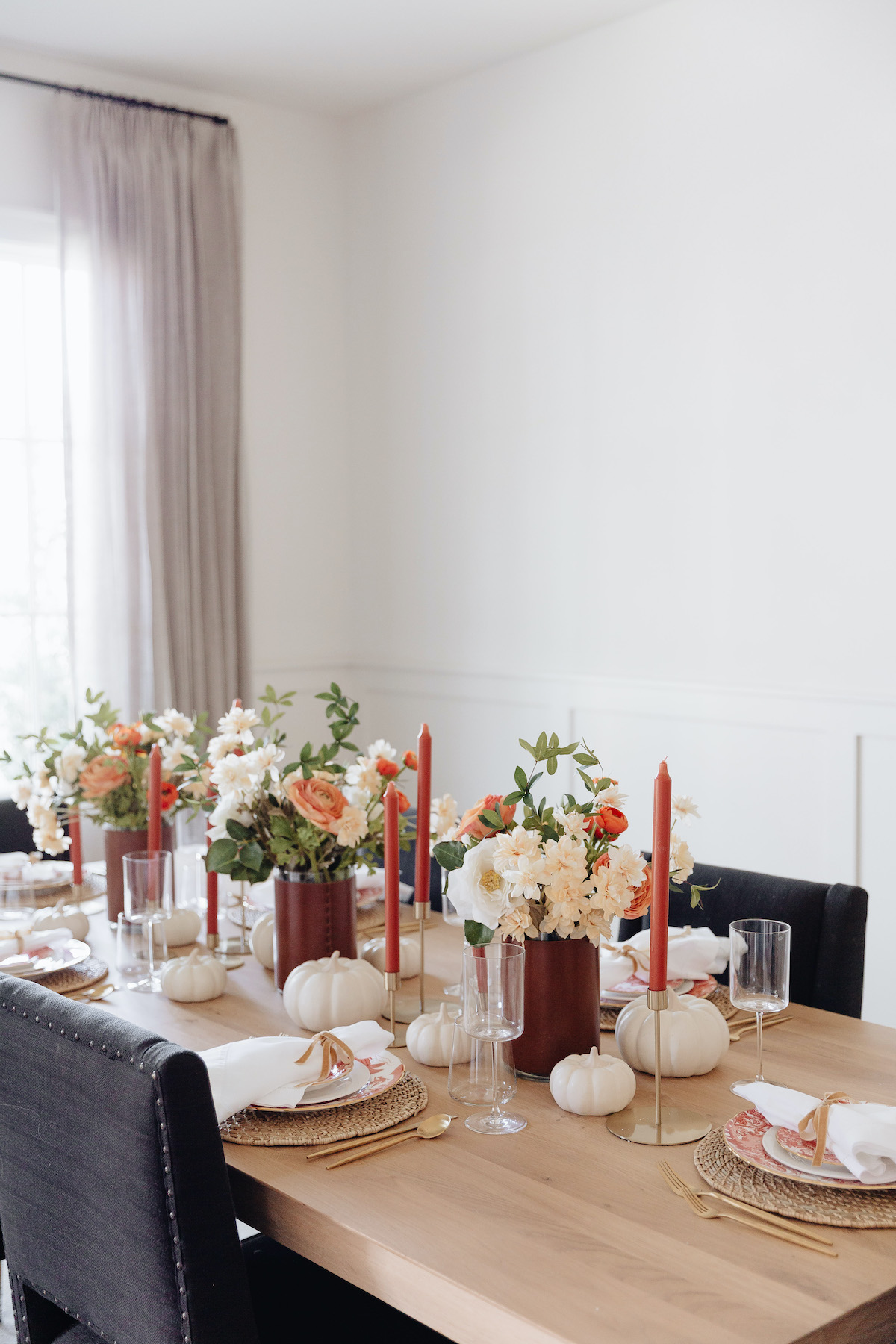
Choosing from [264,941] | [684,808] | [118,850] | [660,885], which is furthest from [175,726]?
[660,885]

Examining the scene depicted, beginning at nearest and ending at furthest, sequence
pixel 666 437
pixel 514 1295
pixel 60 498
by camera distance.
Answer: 1. pixel 514 1295
2. pixel 666 437
3. pixel 60 498

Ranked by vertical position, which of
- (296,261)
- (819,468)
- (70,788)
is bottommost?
(70,788)

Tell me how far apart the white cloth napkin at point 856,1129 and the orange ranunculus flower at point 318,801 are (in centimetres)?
68

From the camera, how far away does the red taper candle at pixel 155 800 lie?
1989 mm

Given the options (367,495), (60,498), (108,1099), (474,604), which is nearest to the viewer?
(108,1099)

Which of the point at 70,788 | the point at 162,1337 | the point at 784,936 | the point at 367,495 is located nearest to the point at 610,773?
the point at 367,495

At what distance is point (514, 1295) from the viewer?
1043 millimetres

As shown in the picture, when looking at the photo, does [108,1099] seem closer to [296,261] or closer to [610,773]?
[610,773]

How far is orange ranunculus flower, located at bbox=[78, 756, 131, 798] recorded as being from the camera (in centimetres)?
217

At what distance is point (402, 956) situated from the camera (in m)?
1.90

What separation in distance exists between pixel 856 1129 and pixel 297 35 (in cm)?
350

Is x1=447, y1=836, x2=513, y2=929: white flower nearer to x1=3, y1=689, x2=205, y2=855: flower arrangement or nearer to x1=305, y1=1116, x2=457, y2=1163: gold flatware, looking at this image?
x1=305, y1=1116, x2=457, y2=1163: gold flatware

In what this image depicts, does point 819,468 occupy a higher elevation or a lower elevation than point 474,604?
higher

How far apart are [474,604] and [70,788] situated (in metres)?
2.16
